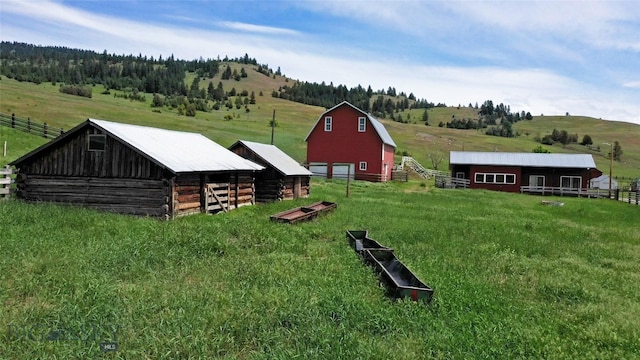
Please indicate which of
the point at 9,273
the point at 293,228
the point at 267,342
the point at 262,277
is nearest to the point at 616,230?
the point at 293,228

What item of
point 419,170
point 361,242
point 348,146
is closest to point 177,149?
point 361,242

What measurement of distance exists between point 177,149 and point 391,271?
13.6m

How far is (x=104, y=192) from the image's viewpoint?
18984 millimetres

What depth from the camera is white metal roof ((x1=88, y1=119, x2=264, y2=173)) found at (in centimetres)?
1861

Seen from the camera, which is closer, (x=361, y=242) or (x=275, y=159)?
(x=361, y=242)

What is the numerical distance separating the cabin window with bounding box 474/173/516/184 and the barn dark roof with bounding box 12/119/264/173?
114ft

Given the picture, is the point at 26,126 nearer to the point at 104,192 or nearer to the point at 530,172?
the point at 104,192

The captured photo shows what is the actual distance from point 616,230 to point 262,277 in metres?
18.4

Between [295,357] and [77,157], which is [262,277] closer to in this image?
[295,357]

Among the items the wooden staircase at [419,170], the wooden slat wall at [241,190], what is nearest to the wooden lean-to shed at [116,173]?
the wooden slat wall at [241,190]

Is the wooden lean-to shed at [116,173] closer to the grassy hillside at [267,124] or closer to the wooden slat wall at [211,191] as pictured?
the wooden slat wall at [211,191]

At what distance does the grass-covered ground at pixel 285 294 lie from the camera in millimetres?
6723

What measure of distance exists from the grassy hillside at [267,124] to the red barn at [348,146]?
12.8m

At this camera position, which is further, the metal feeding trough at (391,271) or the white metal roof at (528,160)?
the white metal roof at (528,160)
